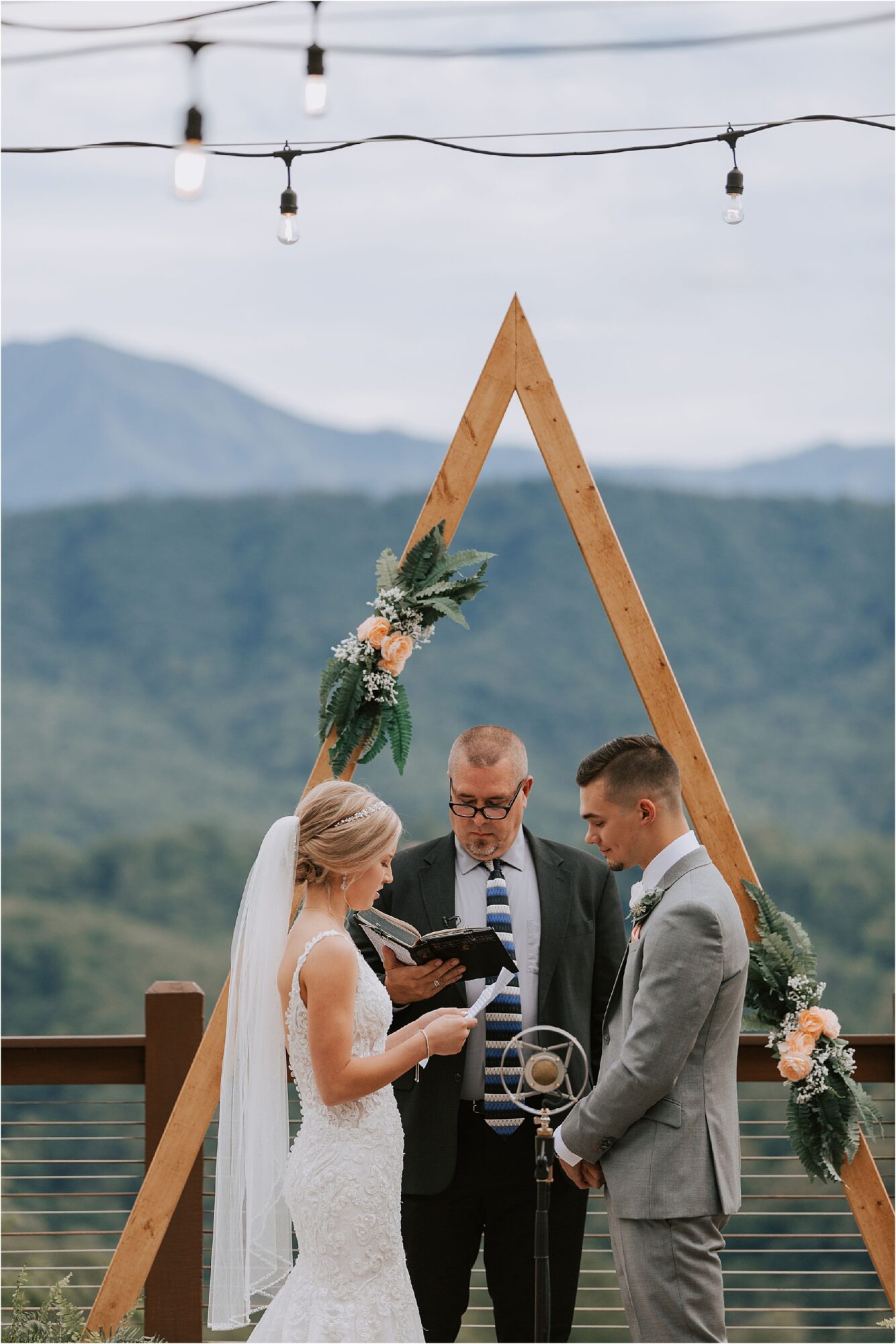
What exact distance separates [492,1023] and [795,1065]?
0.98 meters

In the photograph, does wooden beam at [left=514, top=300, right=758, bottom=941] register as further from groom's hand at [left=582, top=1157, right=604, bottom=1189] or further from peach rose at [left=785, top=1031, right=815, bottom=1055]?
groom's hand at [left=582, top=1157, right=604, bottom=1189]

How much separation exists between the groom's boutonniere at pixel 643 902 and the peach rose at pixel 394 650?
1.11 meters

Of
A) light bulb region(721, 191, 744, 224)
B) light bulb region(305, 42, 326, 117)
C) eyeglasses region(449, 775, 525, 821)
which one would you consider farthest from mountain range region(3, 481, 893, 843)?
eyeglasses region(449, 775, 525, 821)

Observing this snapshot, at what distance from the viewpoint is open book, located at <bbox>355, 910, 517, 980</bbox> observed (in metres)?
3.02

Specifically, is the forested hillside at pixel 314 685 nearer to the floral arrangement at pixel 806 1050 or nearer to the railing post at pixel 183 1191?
the railing post at pixel 183 1191

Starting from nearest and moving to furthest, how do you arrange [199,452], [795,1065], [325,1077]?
[325,1077] → [795,1065] → [199,452]

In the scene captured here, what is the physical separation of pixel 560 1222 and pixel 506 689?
71.2 ft

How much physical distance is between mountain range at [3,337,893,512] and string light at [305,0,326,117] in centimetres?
2088

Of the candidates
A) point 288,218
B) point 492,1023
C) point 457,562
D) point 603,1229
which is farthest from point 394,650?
point 603,1229

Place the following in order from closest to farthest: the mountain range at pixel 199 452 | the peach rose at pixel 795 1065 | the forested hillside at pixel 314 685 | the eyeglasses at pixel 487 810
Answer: the eyeglasses at pixel 487 810
the peach rose at pixel 795 1065
the forested hillside at pixel 314 685
the mountain range at pixel 199 452

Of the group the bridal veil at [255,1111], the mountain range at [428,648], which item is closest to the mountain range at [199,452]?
the mountain range at [428,648]

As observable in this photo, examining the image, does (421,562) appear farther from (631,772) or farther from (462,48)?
(462,48)

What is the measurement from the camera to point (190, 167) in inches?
133

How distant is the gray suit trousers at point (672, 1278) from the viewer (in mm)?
2752
